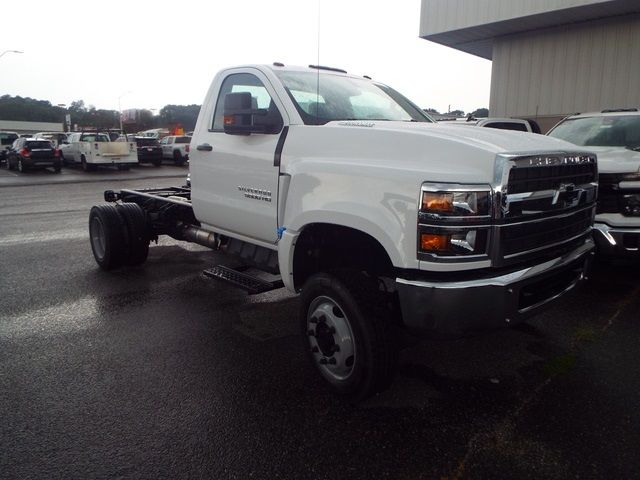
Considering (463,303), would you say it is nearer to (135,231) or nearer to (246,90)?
(246,90)

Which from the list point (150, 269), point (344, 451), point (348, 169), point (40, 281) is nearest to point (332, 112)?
point (348, 169)

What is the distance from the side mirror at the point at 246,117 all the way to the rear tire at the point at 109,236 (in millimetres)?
2943

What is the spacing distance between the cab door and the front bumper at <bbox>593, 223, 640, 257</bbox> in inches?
135

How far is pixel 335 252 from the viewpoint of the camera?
3799 millimetres

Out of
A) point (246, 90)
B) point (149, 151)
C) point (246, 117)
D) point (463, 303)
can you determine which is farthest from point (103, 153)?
point (463, 303)

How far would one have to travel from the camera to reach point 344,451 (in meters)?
2.87

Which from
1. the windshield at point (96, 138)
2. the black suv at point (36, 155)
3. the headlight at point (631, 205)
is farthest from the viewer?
the windshield at point (96, 138)

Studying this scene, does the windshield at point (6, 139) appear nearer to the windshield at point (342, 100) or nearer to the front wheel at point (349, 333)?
the windshield at point (342, 100)

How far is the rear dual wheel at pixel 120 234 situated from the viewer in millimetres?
6348

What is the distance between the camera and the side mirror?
154 inches

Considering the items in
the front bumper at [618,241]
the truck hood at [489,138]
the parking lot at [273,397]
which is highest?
the truck hood at [489,138]

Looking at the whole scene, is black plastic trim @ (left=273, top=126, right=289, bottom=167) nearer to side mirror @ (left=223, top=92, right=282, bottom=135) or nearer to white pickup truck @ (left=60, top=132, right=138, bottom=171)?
side mirror @ (left=223, top=92, right=282, bottom=135)

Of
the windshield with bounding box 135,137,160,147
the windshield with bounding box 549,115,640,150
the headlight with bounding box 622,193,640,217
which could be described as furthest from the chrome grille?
the windshield with bounding box 135,137,160,147

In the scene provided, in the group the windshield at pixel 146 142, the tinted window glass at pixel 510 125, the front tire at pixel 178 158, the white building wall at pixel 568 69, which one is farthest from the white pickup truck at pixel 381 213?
the front tire at pixel 178 158
